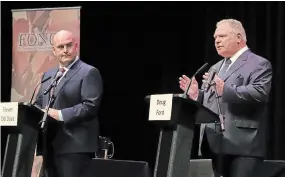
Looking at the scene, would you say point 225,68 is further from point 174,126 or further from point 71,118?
point 71,118

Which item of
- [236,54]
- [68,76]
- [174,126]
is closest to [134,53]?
[68,76]

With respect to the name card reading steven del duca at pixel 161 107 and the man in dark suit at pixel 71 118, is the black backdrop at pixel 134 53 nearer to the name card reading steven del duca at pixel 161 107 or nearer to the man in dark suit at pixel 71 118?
the man in dark suit at pixel 71 118

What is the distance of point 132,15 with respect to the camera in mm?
6703

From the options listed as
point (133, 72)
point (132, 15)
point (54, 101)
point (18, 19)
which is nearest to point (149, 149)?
point (133, 72)

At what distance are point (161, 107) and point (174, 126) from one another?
0.13 metres

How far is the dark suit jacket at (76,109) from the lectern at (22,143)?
10 centimetres

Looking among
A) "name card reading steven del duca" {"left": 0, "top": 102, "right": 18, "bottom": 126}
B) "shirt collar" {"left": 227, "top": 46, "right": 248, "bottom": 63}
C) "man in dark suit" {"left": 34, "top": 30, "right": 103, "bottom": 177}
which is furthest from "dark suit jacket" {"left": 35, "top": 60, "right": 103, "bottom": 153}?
"shirt collar" {"left": 227, "top": 46, "right": 248, "bottom": 63}

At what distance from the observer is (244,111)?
3.50 m

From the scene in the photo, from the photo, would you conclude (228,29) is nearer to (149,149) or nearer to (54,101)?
(54,101)

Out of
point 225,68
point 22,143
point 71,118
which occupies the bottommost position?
point 22,143

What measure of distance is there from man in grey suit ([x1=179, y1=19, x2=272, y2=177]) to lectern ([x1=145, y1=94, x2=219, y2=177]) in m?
0.29

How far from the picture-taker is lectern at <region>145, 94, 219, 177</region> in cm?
299

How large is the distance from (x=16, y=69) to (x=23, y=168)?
7.77 ft

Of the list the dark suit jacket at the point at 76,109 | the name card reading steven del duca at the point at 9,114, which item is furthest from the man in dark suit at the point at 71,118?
the name card reading steven del duca at the point at 9,114
